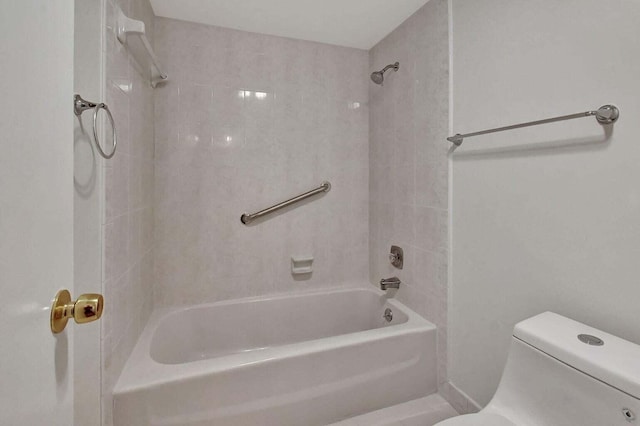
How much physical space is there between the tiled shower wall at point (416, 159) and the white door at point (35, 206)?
149 centimetres

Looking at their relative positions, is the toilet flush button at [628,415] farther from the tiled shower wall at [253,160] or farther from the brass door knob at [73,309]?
the tiled shower wall at [253,160]

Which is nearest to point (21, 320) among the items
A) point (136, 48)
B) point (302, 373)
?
point (302, 373)

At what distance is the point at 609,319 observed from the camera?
0.89m

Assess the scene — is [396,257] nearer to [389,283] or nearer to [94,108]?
[389,283]

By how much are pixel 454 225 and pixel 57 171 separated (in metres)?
1.51

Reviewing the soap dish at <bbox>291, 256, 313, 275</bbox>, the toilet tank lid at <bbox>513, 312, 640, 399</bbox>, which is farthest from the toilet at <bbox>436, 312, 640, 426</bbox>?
the soap dish at <bbox>291, 256, 313, 275</bbox>

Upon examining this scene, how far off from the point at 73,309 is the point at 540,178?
139 centimetres

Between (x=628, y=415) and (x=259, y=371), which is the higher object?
(x=628, y=415)

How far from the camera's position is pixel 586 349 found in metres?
0.81

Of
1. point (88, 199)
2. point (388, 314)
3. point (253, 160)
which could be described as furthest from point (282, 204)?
point (88, 199)

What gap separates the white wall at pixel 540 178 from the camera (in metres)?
0.86

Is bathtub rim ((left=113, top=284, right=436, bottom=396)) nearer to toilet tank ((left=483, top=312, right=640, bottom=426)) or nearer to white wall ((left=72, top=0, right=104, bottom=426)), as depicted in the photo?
white wall ((left=72, top=0, right=104, bottom=426))

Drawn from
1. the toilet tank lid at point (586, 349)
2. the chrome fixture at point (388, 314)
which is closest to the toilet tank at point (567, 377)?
the toilet tank lid at point (586, 349)

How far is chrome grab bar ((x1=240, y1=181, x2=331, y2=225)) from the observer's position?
1.97m
